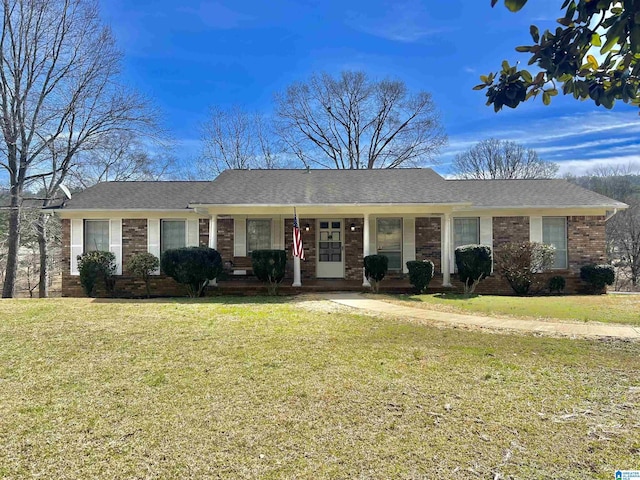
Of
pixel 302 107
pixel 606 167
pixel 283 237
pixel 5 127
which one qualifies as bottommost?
pixel 283 237

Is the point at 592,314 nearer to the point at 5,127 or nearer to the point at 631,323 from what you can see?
the point at 631,323

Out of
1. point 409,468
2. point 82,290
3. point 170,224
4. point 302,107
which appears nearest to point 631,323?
point 409,468

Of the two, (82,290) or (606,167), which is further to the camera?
(606,167)

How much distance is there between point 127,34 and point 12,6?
389 cm

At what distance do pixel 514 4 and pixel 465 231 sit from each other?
40.2 feet

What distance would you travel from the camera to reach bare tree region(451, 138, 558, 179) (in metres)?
35.5

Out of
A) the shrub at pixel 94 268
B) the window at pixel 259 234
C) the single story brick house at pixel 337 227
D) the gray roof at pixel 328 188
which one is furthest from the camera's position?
the window at pixel 259 234

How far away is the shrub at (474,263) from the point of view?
11.3m

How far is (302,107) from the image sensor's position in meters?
29.7

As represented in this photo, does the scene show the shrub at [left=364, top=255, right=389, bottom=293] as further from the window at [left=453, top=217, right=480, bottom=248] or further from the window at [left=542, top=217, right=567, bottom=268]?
the window at [left=542, top=217, right=567, bottom=268]

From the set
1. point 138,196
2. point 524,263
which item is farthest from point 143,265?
point 524,263

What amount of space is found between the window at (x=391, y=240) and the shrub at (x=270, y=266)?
12.3 ft

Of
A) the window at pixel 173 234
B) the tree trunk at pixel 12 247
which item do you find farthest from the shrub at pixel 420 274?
the tree trunk at pixel 12 247

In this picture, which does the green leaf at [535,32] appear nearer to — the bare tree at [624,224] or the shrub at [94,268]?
the shrub at [94,268]
